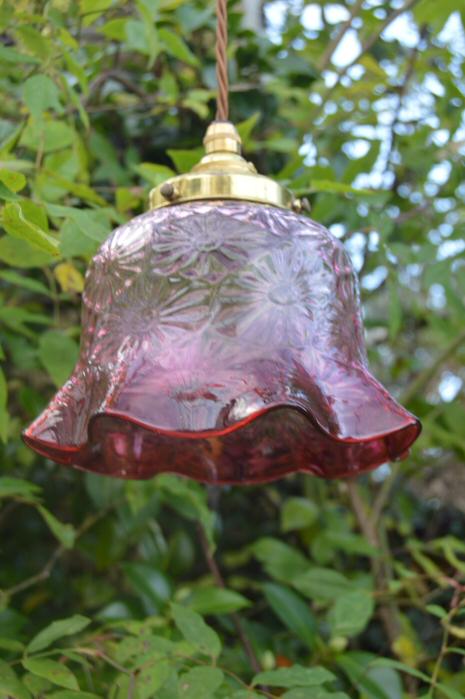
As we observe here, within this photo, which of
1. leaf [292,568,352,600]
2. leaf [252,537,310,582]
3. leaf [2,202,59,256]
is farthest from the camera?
leaf [252,537,310,582]

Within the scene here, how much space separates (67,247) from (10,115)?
0.51 m

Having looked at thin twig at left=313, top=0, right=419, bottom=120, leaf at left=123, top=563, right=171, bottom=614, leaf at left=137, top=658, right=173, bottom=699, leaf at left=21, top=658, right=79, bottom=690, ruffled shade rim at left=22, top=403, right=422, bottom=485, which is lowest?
leaf at left=123, top=563, right=171, bottom=614

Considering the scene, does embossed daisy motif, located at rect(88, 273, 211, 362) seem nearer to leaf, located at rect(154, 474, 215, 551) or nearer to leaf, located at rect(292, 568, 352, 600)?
leaf, located at rect(154, 474, 215, 551)

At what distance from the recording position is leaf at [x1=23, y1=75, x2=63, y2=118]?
0.80 metres

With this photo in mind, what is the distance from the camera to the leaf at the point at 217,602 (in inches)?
45.5

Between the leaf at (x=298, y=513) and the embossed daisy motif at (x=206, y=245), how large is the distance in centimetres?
87

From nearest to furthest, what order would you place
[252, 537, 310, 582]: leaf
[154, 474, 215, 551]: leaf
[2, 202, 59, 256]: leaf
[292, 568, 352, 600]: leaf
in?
[2, 202, 59, 256]: leaf, [154, 474, 215, 551]: leaf, [292, 568, 352, 600]: leaf, [252, 537, 310, 582]: leaf

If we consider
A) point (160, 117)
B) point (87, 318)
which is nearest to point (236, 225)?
point (87, 318)

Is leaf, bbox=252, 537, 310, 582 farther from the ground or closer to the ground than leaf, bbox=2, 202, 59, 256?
closer to the ground

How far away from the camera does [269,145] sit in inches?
50.9

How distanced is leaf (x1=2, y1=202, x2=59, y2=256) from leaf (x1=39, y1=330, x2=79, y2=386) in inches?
15.9

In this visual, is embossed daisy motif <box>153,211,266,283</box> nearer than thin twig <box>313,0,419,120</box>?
Yes

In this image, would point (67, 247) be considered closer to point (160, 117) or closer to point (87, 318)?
point (87, 318)

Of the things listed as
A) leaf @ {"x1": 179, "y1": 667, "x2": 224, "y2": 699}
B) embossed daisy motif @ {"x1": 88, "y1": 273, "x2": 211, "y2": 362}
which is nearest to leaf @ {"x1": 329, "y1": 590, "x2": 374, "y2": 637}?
leaf @ {"x1": 179, "y1": 667, "x2": 224, "y2": 699}
